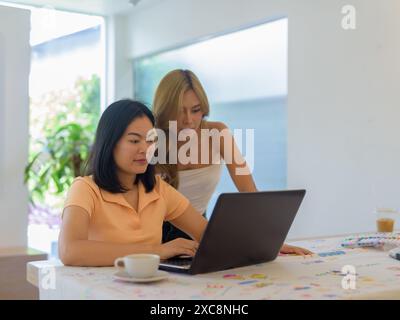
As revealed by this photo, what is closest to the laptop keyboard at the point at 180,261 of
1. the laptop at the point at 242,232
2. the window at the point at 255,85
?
the laptop at the point at 242,232

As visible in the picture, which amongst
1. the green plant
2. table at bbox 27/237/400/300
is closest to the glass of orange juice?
table at bbox 27/237/400/300

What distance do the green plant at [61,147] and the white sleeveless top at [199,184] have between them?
2.66 m

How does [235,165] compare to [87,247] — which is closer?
[87,247]

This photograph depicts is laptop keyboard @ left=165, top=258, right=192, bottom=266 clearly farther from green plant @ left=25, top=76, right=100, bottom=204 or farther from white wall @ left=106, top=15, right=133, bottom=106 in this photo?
white wall @ left=106, top=15, right=133, bottom=106

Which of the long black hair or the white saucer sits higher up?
the long black hair

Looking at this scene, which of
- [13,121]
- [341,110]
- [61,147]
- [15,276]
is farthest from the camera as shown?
[61,147]

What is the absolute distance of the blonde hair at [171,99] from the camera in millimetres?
2232

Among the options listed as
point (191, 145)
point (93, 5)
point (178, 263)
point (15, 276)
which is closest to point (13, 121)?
Answer: point (15, 276)

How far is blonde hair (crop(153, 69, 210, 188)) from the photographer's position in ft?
7.32

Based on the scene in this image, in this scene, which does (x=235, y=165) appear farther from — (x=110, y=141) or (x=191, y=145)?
(x=110, y=141)

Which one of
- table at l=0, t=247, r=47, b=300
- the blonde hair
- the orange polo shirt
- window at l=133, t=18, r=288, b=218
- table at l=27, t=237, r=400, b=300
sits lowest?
table at l=0, t=247, r=47, b=300

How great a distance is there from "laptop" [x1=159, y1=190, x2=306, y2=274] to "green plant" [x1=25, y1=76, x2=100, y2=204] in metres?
3.54

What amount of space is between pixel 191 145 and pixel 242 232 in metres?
1.02

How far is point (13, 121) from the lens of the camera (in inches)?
143
